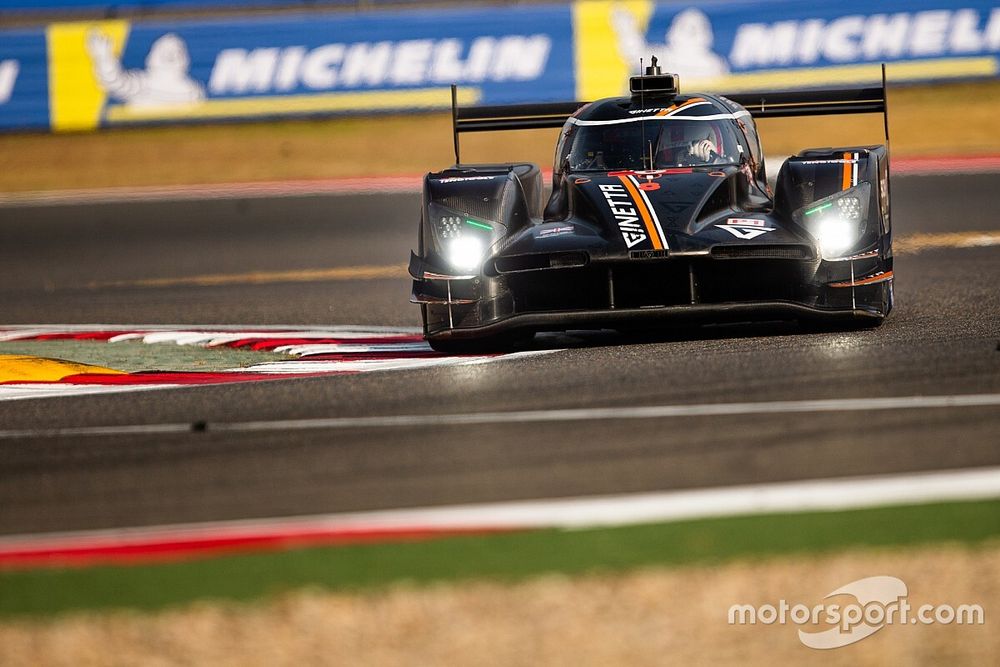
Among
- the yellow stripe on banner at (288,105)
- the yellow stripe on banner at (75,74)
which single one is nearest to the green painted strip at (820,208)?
the yellow stripe on banner at (288,105)

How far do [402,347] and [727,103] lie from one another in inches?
95.5

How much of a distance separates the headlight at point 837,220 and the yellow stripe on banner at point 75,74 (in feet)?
51.3

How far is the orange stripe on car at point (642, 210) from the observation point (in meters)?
7.68

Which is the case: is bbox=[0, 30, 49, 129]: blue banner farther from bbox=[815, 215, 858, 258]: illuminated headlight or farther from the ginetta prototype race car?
bbox=[815, 215, 858, 258]: illuminated headlight

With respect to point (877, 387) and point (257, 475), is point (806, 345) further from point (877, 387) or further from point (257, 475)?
point (257, 475)

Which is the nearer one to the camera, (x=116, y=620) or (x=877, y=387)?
(x=116, y=620)

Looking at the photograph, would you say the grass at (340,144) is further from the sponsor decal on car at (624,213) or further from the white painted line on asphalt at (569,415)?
the white painted line on asphalt at (569,415)

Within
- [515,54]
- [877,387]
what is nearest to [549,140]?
[515,54]

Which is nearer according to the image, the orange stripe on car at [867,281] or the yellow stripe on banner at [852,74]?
the orange stripe on car at [867,281]

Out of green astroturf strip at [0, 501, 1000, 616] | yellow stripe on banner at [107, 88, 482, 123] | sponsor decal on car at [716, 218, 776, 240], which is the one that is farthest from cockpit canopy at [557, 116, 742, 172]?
yellow stripe on banner at [107, 88, 482, 123]

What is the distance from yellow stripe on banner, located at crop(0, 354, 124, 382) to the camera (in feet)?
26.5

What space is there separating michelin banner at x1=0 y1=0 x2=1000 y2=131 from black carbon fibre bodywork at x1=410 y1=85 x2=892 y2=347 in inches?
512

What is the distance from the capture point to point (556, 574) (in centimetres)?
433

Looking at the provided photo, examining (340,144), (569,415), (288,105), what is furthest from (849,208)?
(288,105)
